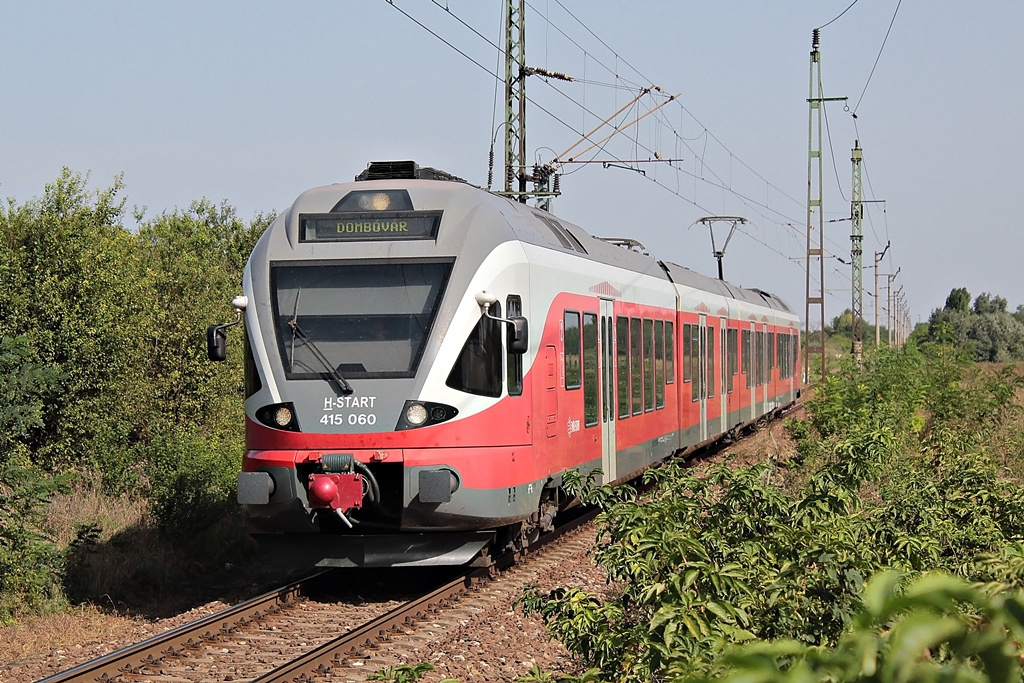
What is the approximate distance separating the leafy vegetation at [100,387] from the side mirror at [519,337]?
14.5ft

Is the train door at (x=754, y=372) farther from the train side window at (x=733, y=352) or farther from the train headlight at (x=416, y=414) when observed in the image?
the train headlight at (x=416, y=414)

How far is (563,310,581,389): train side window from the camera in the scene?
1205cm

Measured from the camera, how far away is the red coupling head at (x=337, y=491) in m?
9.56

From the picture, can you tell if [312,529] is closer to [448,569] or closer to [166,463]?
[448,569]

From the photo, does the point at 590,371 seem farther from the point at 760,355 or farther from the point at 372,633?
the point at 760,355

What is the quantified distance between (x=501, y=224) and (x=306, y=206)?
178 cm

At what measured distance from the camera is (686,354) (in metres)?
18.5

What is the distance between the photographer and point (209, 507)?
13.3m

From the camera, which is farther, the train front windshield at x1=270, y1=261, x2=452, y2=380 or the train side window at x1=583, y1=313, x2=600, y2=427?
the train side window at x1=583, y1=313, x2=600, y2=427

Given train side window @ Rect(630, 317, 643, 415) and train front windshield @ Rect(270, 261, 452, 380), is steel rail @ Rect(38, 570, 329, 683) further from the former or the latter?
train side window @ Rect(630, 317, 643, 415)

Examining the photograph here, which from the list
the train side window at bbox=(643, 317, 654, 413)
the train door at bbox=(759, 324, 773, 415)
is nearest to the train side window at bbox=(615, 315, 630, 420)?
the train side window at bbox=(643, 317, 654, 413)

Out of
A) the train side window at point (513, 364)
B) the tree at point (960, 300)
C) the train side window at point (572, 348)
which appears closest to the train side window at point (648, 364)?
the train side window at point (572, 348)

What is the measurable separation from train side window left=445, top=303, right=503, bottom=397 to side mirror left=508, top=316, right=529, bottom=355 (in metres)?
0.11

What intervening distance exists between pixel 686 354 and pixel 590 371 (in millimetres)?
5873
